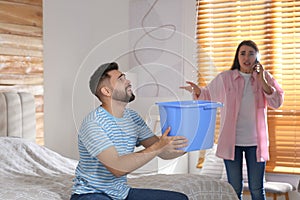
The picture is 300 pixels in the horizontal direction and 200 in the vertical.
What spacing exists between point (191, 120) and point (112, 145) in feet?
0.99

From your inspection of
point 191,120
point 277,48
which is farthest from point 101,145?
point 277,48

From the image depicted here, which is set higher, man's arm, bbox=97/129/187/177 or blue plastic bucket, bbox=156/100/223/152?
blue plastic bucket, bbox=156/100/223/152

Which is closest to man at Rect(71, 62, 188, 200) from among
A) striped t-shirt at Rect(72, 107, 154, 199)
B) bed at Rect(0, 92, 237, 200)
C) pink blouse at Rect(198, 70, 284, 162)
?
striped t-shirt at Rect(72, 107, 154, 199)

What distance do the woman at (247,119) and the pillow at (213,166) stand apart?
73 cm

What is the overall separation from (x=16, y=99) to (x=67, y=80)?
652mm

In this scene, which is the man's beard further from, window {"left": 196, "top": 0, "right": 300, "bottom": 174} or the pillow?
the pillow

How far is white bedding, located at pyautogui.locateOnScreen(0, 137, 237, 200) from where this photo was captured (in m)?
2.31

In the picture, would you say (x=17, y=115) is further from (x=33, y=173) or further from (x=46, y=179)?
(x=46, y=179)

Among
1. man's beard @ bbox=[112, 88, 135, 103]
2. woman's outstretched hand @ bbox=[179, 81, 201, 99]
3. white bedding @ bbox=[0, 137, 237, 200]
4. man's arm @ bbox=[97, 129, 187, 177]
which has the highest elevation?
woman's outstretched hand @ bbox=[179, 81, 201, 99]

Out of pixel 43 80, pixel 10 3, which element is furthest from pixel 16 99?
pixel 10 3

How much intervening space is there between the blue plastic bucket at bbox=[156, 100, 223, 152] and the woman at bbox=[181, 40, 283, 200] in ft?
4.28

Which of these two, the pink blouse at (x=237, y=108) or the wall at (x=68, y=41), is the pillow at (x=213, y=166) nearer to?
the pink blouse at (x=237, y=108)

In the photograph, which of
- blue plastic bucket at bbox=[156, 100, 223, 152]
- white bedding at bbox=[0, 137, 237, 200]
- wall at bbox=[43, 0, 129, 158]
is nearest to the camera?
blue plastic bucket at bbox=[156, 100, 223, 152]

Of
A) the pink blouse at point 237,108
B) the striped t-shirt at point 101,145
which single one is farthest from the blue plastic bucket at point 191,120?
the pink blouse at point 237,108
